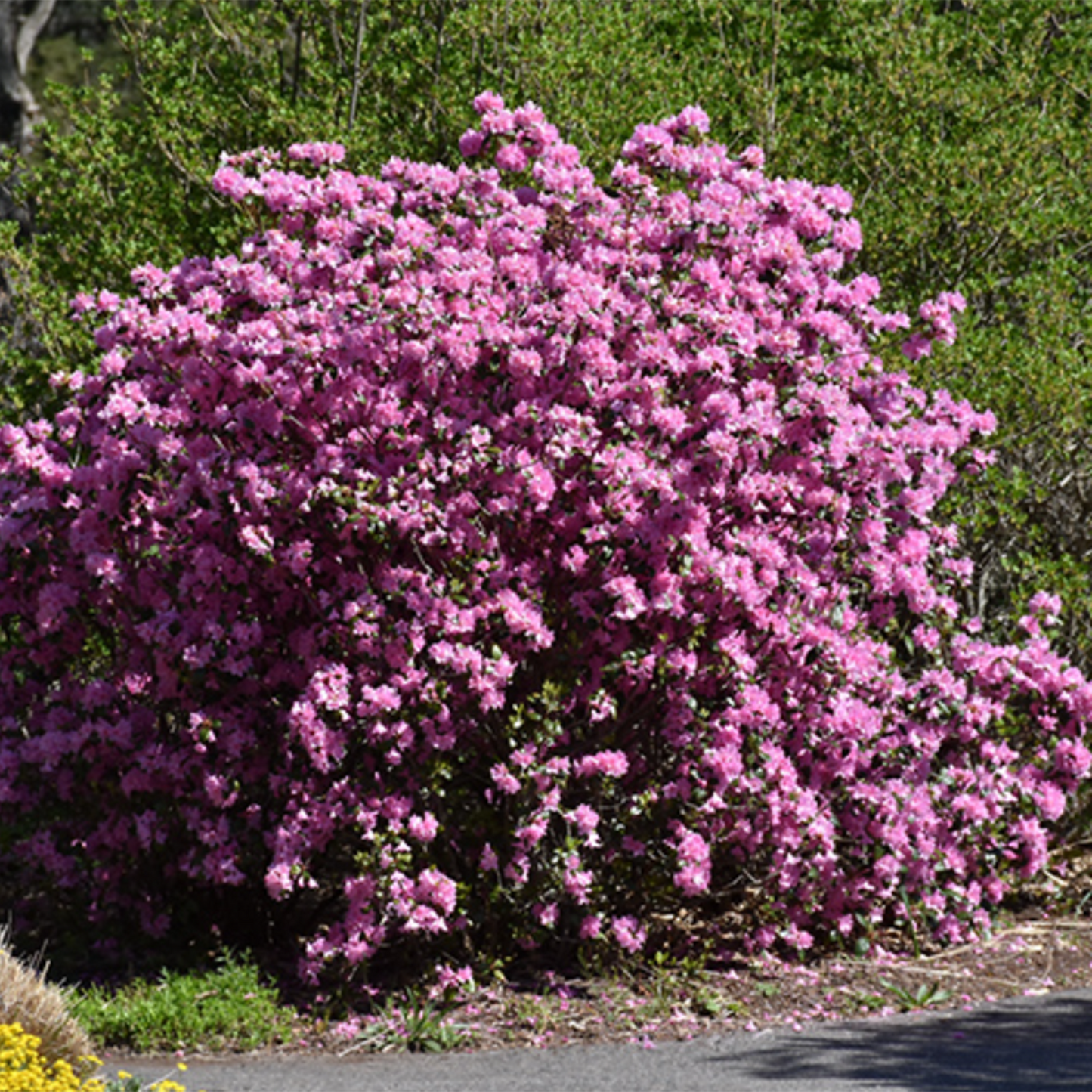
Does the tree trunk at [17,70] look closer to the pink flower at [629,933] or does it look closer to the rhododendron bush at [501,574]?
the rhododendron bush at [501,574]

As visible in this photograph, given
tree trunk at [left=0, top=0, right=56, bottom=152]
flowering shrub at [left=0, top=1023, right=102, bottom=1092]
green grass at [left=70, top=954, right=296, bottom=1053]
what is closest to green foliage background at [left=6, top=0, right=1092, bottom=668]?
green grass at [left=70, top=954, right=296, bottom=1053]

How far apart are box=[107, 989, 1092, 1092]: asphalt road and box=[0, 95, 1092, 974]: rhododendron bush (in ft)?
1.93

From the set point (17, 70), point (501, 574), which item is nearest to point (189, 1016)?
point (501, 574)

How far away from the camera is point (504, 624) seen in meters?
6.73

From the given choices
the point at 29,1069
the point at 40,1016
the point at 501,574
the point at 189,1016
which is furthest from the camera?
the point at 501,574

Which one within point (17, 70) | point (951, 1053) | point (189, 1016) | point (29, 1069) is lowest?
point (951, 1053)

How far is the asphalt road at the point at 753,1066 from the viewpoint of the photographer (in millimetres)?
6027

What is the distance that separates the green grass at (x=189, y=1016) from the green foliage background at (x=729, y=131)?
4.27 m

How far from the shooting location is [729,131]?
37.1ft

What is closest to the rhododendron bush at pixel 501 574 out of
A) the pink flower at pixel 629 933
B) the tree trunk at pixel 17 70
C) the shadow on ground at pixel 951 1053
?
the pink flower at pixel 629 933

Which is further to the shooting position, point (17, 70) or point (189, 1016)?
point (17, 70)

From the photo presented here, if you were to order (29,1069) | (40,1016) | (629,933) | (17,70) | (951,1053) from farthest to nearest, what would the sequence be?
(17,70) < (629,933) < (951,1053) < (40,1016) < (29,1069)

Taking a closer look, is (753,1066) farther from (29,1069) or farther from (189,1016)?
(29,1069)

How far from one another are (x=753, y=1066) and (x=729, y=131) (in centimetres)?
680
